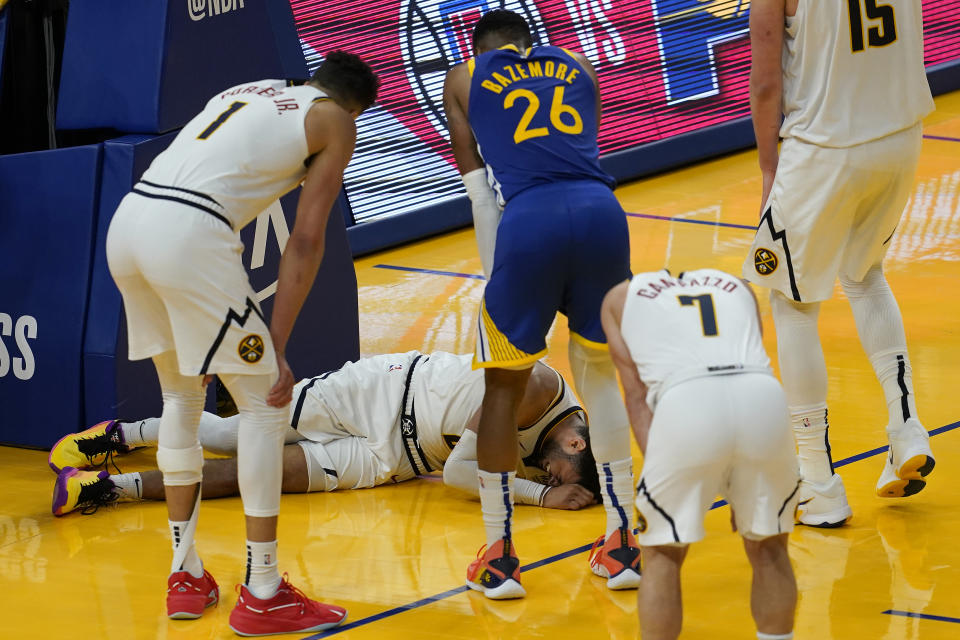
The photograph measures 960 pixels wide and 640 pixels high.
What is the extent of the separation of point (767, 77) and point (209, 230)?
6.36 ft

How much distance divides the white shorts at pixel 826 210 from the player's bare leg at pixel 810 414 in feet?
0.41

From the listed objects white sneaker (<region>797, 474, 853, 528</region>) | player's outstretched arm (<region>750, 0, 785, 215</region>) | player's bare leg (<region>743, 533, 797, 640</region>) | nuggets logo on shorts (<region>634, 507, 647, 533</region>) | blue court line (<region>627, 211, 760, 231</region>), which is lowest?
blue court line (<region>627, 211, 760, 231</region>)

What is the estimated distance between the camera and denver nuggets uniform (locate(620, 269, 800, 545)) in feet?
11.1

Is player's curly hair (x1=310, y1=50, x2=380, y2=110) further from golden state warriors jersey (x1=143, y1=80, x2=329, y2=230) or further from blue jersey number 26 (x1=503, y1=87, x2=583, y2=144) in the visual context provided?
blue jersey number 26 (x1=503, y1=87, x2=583, y2=144)

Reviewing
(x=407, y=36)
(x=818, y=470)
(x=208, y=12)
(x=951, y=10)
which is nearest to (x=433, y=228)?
(x=407, y=36)

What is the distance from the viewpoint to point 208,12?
630 cm

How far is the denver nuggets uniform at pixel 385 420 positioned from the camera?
5.57 m

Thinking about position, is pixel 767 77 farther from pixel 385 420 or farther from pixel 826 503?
pixel 385 420

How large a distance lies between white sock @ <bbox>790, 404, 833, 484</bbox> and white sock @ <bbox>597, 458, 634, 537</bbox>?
741 millimetres

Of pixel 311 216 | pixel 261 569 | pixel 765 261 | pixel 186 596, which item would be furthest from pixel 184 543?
pixel 765 261

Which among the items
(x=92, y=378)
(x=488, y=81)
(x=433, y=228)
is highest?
(x=488, y=81)

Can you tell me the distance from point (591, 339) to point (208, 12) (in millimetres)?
2705

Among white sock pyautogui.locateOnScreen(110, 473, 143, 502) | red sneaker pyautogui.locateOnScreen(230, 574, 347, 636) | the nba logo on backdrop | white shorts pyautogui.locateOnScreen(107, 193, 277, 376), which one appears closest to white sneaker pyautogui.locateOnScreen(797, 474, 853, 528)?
red sneaker pyautogui.locateOnScreen(230, 574, 347, 636)

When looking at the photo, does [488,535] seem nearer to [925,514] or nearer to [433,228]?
[925,514]
